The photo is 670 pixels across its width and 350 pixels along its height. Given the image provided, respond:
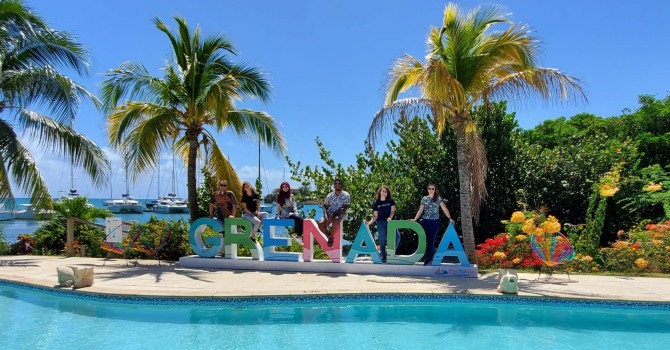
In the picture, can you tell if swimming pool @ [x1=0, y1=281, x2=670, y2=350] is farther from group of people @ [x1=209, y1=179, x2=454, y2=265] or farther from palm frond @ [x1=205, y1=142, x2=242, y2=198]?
palm frond @ [x1=205, y1=142, x2=242, y2=198]

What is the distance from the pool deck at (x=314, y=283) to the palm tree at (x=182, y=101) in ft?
9.91

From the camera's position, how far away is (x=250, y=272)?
10.8 meters

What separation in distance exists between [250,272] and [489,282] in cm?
502

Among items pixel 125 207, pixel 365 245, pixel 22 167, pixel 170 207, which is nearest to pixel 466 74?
pixel 365 245

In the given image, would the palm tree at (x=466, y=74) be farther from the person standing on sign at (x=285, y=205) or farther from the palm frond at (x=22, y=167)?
the palm frond at (x=22, y=167)

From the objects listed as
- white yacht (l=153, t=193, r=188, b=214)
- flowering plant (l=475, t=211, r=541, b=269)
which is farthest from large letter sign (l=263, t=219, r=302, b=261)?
white yacht (l=153, t=193, r=188, b=214)

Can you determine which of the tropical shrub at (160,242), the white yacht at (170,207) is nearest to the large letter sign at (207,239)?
the tropical shrub at (160,242)

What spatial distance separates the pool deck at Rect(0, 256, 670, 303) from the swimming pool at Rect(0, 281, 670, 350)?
0.17 m

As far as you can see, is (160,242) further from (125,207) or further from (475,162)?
(125,207)

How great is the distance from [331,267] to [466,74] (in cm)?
511

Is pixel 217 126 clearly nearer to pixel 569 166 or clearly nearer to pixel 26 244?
pixel 26 244

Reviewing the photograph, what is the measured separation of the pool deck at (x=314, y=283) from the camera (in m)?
8.43

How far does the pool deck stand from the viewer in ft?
27.7

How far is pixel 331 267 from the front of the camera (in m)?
10.7
